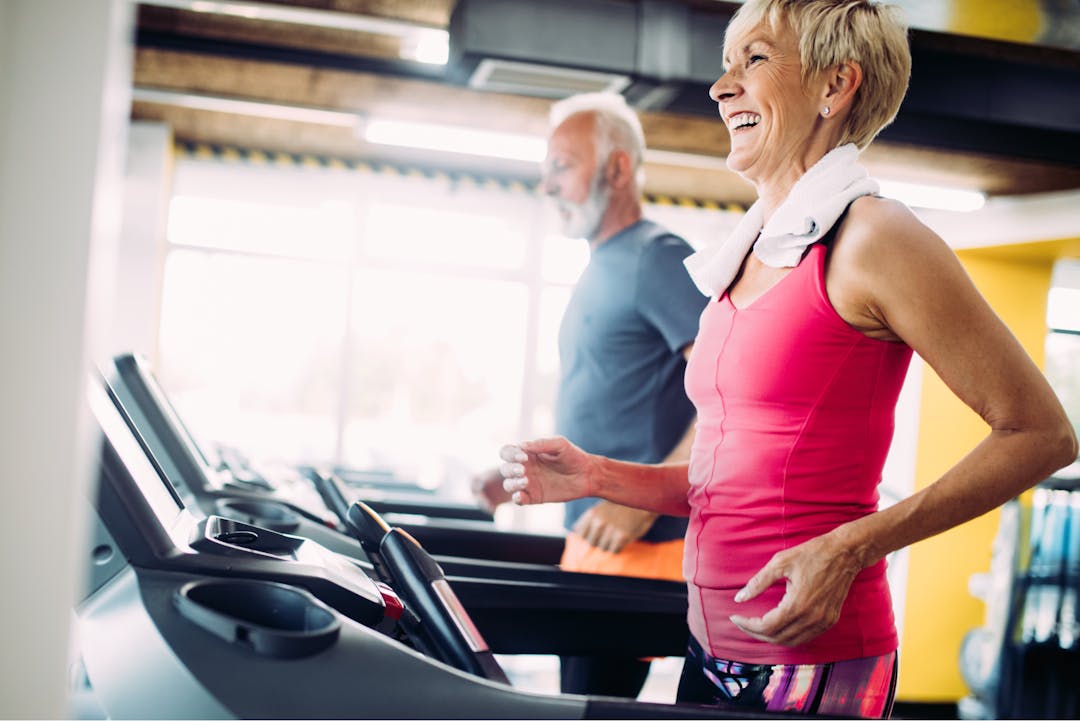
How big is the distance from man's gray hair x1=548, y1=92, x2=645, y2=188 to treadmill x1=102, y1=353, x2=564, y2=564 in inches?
38.4

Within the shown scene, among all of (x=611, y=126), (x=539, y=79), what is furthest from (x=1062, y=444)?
(x=539, y=79)

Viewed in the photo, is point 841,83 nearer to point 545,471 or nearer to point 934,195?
point 545,471

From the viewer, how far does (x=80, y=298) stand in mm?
557

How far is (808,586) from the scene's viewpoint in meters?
0.99

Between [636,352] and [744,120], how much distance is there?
931 mm

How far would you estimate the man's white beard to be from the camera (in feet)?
7.95

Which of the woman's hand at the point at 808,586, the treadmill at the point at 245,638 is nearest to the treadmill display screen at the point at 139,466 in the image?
the treadmill at the point at 245,638

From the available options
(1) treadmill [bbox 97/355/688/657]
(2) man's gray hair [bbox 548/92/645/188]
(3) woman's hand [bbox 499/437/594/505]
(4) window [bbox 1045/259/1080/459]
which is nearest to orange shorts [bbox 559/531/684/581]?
(1) treadmill [bbox 97/355/688/657]

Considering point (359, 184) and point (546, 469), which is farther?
point (359, 184)

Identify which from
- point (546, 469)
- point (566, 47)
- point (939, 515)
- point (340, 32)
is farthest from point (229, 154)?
point (939, 515)

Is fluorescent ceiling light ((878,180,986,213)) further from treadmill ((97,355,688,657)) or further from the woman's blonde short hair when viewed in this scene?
the woman's blonde short hair

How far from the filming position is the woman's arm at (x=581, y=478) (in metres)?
1.33

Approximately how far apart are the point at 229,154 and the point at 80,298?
23.1 ft

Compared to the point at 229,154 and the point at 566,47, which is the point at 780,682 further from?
the point at 229,154
